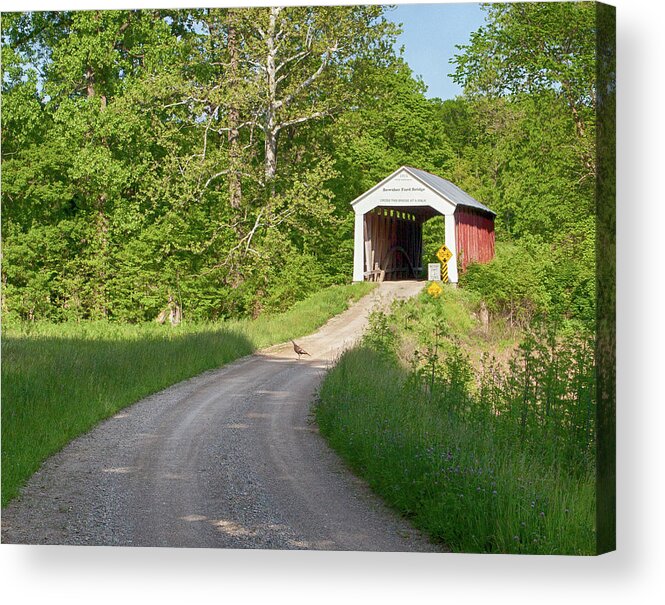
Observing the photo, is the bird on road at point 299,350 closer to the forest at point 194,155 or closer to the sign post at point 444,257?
the forest at point 194,155

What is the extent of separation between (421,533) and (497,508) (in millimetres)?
671

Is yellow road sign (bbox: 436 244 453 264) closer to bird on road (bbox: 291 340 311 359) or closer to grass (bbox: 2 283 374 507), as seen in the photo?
grass (bbox: 2 283 374 507)

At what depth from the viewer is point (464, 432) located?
8.20 m

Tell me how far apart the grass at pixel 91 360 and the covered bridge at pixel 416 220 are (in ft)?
1.41

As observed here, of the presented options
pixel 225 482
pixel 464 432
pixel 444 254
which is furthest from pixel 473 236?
pixel 225 482

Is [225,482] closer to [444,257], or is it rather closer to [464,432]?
[464,432]

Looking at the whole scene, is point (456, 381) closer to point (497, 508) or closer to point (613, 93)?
point (497, 508)

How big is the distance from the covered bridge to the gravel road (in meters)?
0.26

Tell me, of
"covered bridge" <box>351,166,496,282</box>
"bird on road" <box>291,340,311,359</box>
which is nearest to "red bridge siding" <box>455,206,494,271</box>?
"covered bridge" <box>351,166,496,282</box>

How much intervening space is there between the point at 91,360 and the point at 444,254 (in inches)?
137

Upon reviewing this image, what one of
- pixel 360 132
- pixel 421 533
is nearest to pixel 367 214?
pixel 360 132

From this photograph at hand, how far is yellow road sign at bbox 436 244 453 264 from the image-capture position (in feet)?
31.0

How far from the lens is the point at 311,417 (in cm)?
1005

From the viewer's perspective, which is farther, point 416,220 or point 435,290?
point 416,220
